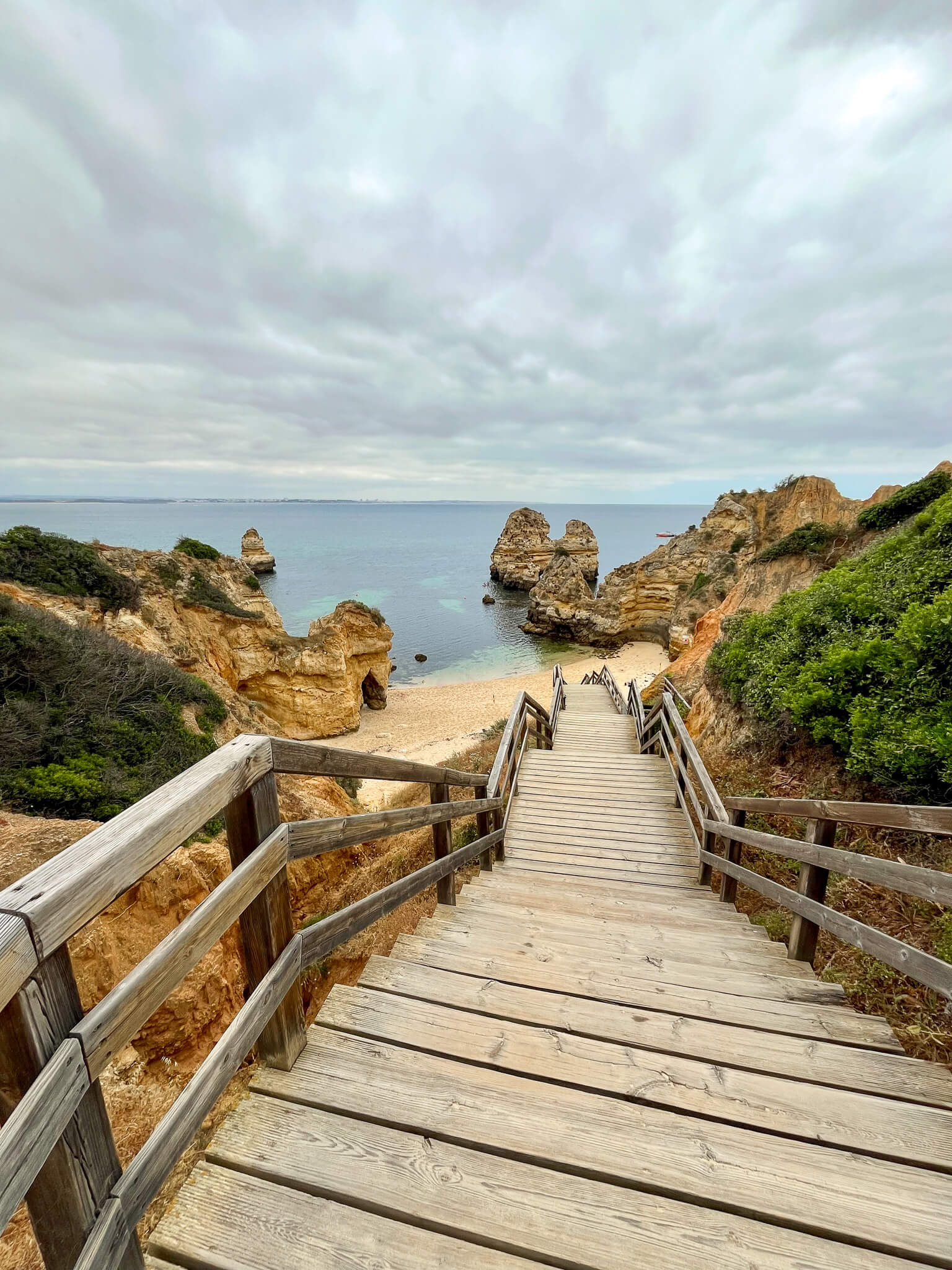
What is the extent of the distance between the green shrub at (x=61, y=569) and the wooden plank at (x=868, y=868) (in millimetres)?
14117

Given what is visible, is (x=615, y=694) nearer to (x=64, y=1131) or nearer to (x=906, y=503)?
(x=906, y=503)

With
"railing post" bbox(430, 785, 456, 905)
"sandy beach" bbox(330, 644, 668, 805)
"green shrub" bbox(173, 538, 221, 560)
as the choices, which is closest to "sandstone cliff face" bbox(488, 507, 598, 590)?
"sandy beach" bbox(330, 644, 668, 805)

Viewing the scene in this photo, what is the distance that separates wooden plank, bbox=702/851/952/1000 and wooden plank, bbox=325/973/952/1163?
1.39ft

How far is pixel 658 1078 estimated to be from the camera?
2059 mm

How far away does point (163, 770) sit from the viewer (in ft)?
23.2

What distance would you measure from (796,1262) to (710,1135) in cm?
37

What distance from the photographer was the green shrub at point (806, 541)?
14.1 metres

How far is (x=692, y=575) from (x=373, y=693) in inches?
817

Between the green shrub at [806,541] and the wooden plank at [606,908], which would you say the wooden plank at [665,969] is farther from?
the green shrub at [806,541]

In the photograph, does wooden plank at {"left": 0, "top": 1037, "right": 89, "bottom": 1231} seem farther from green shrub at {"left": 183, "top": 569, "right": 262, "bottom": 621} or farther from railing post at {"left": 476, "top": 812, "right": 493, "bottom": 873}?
green shrub at {"left": 183, "top": 569, "right": 262, "bottom": 621}

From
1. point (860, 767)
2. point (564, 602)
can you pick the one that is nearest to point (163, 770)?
point (860, 767)

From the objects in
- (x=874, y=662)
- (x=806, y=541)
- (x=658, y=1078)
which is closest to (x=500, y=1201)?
(x=658, y=1078)

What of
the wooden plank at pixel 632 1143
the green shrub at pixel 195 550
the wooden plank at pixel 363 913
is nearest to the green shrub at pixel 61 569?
the green shrub at pixel 195 550

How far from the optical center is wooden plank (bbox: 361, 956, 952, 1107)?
2.06m
